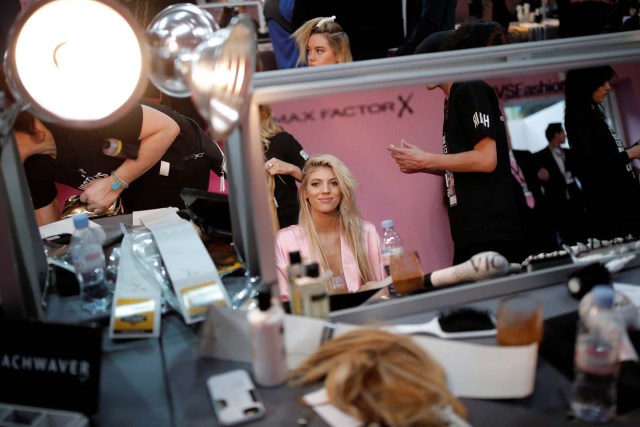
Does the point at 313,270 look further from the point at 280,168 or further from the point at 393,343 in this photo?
the point at 280,168

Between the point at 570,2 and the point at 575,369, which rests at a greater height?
the point at 570,2

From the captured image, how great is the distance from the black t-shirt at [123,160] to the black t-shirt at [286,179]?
1.41 feet

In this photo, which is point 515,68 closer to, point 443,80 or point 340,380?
point 443,80

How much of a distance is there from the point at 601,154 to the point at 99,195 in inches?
99.5

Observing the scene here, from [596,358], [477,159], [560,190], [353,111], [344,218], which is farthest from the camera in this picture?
[560,190]

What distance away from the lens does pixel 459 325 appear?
133 cm

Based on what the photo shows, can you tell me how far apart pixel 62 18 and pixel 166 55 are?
0.23 m

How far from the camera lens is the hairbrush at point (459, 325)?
Result: 4.24 ft

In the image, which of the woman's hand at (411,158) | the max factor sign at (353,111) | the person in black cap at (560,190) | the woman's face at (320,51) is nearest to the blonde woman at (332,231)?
the woman's hand at (411,158)

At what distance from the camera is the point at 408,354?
3.77ft

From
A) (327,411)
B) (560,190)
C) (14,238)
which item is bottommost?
(560,190)

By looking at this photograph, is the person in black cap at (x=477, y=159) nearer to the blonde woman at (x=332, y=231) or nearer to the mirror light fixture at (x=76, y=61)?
the blonde woman at (x=332, y=231)

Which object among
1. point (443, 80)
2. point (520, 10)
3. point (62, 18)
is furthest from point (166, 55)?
point (520, 10)

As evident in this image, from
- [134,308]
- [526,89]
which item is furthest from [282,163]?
[526,89]
